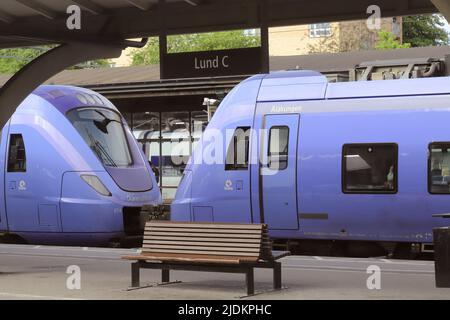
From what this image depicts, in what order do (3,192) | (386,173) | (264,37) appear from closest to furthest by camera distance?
(264,37) → (386,173) → (3,192)

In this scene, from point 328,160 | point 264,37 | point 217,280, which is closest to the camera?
point 217,280

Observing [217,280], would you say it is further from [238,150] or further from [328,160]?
[238,150]

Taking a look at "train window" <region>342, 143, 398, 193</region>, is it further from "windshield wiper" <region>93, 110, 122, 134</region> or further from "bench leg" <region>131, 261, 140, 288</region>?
"windshield wiper" <region>93, 110, 122, 134</region>

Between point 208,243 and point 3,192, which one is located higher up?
point 3,192

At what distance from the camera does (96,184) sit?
1831cm

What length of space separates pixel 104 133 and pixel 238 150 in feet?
14.7

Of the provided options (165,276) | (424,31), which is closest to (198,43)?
(424,31)

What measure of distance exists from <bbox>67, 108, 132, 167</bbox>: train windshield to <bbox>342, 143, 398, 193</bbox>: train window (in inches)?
225

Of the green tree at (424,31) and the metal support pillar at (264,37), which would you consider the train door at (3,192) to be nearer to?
the metal support pillar at (264,37)

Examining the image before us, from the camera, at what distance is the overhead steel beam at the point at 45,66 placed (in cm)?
1397

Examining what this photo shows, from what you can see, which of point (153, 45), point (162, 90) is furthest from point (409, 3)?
point (153, 45)

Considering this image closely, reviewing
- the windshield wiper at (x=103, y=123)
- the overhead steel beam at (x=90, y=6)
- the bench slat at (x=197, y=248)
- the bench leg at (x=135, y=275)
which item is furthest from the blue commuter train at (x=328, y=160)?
the bench leg at (x=135, y=275)

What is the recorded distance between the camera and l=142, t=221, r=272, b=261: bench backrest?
10.7 m

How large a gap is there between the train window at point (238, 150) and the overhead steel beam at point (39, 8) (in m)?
3.63
